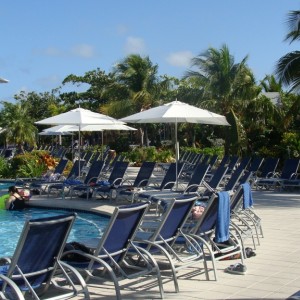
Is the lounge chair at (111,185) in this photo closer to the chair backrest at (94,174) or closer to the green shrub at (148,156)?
the chair backrest at (94,174)

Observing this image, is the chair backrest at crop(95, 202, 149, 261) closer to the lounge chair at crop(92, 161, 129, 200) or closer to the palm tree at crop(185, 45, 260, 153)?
the lounge chair at crop(92, 161, 129, 200)

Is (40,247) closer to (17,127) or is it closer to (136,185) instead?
(136,185)

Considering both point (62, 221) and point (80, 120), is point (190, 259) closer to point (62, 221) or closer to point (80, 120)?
point (62, 221)

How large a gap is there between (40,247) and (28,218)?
5556 millimetres

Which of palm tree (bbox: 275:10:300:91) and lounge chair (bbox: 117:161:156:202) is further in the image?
palm tree (bbox: 275:10:300:91)

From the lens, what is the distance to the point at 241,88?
25234 millimetres

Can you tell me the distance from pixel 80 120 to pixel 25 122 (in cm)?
2373

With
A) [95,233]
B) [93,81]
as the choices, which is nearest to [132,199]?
[95,233]

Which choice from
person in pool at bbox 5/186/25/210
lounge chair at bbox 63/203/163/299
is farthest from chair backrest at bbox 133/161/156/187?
lounge chair at bbox 63/203/163/299

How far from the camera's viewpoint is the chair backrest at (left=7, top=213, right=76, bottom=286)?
14.1 feet

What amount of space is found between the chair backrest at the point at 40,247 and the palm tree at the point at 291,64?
16.5 metres

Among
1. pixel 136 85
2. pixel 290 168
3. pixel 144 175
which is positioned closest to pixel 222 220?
pixel 144 175

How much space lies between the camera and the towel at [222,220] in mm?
6477

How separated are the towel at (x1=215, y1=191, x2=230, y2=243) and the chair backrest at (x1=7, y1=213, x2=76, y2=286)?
2.24 meters
